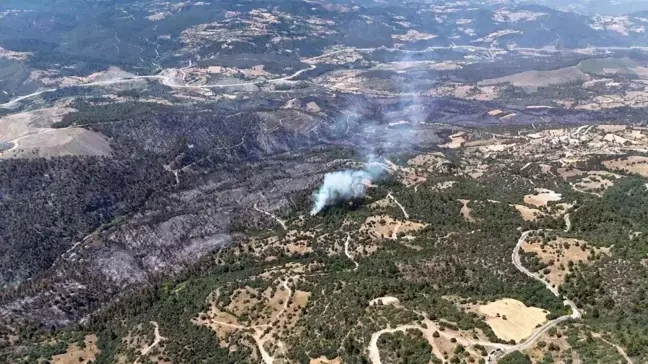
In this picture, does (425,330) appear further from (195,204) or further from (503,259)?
(195,204)

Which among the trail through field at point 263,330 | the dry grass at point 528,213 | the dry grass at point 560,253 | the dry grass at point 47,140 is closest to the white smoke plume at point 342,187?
the dry grass at point 528,213

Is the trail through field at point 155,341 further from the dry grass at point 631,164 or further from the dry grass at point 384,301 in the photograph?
the dry grass at point 631,164

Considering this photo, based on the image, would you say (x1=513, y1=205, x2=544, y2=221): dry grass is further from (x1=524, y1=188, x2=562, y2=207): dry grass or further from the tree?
the tree

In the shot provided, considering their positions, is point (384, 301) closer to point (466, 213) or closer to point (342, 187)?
point (466, 213)

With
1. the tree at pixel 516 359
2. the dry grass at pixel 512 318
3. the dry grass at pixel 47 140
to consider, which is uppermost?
the tree at pixel 516 359

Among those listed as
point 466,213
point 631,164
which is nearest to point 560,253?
point 466,213
